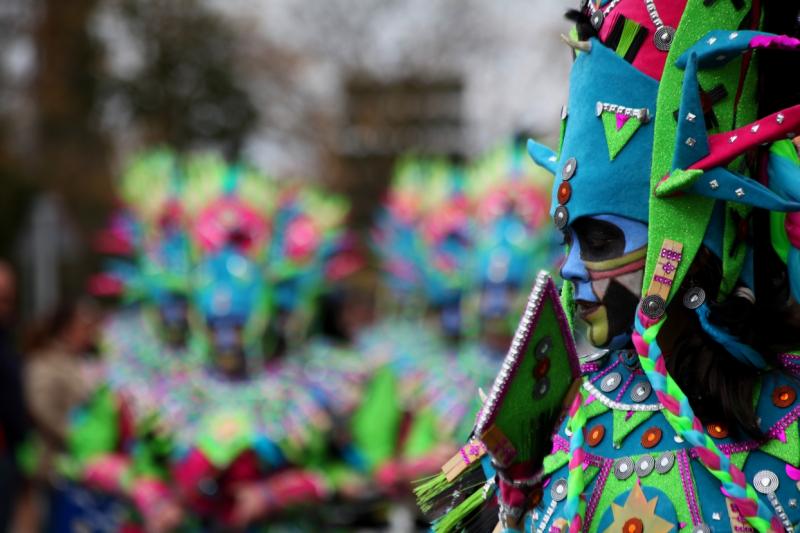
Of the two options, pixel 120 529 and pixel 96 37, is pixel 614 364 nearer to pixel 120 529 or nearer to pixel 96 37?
pixel 120 529

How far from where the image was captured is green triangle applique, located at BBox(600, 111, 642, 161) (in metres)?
2.31

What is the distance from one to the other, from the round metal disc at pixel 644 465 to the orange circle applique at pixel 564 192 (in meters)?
0.49

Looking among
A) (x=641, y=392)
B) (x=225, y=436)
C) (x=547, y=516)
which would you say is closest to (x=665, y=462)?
(x=641, y=392)

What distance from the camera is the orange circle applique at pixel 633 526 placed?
2.25 meters

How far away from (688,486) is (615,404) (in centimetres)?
22

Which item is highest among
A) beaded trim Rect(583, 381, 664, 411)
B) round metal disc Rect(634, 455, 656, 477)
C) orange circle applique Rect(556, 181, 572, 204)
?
orange circle applique Rect(556, 181, 572, 204)

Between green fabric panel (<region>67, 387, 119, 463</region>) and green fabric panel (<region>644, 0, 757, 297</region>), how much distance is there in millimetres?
4791

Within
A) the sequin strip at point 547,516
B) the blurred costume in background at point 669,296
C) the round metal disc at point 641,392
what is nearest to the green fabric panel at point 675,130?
the blurred costume in background at point 669,296

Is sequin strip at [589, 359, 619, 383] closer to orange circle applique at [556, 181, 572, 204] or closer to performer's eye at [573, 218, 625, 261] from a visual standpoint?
performer's eye at [573, 218, 625, 261]

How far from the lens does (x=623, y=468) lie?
232 cm

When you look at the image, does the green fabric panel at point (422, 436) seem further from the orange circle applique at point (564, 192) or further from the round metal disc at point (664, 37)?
the round metal disc at point (664, 37)

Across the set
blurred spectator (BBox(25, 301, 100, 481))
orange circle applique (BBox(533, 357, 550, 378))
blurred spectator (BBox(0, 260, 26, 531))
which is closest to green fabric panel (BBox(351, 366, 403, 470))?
blurred spectator (BBox(25, 301, 100, 481))

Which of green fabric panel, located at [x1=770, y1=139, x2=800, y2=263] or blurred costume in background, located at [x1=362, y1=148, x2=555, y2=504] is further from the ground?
green fabric panel, located at [x1=770, y1=139, x2=800, y2=263]

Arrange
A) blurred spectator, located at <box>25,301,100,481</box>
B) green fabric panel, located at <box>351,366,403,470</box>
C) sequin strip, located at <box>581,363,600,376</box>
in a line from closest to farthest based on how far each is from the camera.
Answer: sequin strip, located at <box>581,363,600,376</box>, green fabric panel, located at <box>351,366,403,470</box>, blurred spectator, located at <box>25,301,100,481</box>
